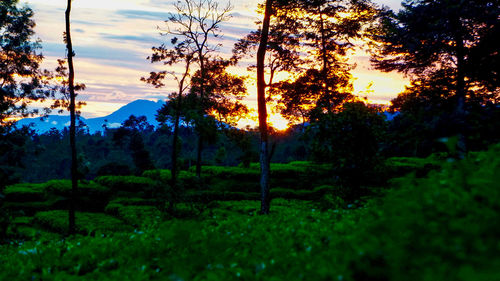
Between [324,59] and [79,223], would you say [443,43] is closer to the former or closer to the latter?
[324,59]

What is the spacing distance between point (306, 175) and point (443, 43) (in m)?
14.7

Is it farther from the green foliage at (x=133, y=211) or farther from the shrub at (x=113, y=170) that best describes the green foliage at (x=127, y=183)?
the shrub at (x=113, y=170)

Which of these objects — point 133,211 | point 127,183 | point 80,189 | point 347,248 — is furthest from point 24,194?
point 347,248

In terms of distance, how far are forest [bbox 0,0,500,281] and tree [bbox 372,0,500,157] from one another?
0.45 feet

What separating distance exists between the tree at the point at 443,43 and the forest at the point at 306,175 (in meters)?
0.14

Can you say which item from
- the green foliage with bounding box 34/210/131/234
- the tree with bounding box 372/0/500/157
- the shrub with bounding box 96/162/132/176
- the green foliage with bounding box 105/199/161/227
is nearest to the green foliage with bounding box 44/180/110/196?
the green foliage with bounding box 105/199/161/227

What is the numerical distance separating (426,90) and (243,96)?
15.1m

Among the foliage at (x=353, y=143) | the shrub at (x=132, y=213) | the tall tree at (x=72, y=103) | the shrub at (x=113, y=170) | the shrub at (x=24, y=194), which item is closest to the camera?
the foliage at (x=353, y=143)

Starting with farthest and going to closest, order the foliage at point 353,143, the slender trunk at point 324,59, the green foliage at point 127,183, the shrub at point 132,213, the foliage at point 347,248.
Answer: the green foliage at point 127,183
the slender trunk at point 324,59
the shrub at point 132,213
the foliage at point 353,143
the foliage at point 347,248

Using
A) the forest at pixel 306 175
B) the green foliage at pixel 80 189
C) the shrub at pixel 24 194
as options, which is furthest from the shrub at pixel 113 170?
the shrub at pixel 24 194

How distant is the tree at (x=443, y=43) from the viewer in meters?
26.3

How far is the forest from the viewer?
11.3ft

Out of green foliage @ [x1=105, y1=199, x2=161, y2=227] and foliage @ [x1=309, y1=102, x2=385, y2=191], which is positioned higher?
foliage @ [x1=309, y1=102, x2=385, y2=191]

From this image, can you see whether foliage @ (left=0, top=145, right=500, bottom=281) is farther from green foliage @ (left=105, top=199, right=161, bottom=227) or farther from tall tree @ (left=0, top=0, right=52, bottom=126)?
tall tree @ (left=0, top=0, right=52, bottom=126)
